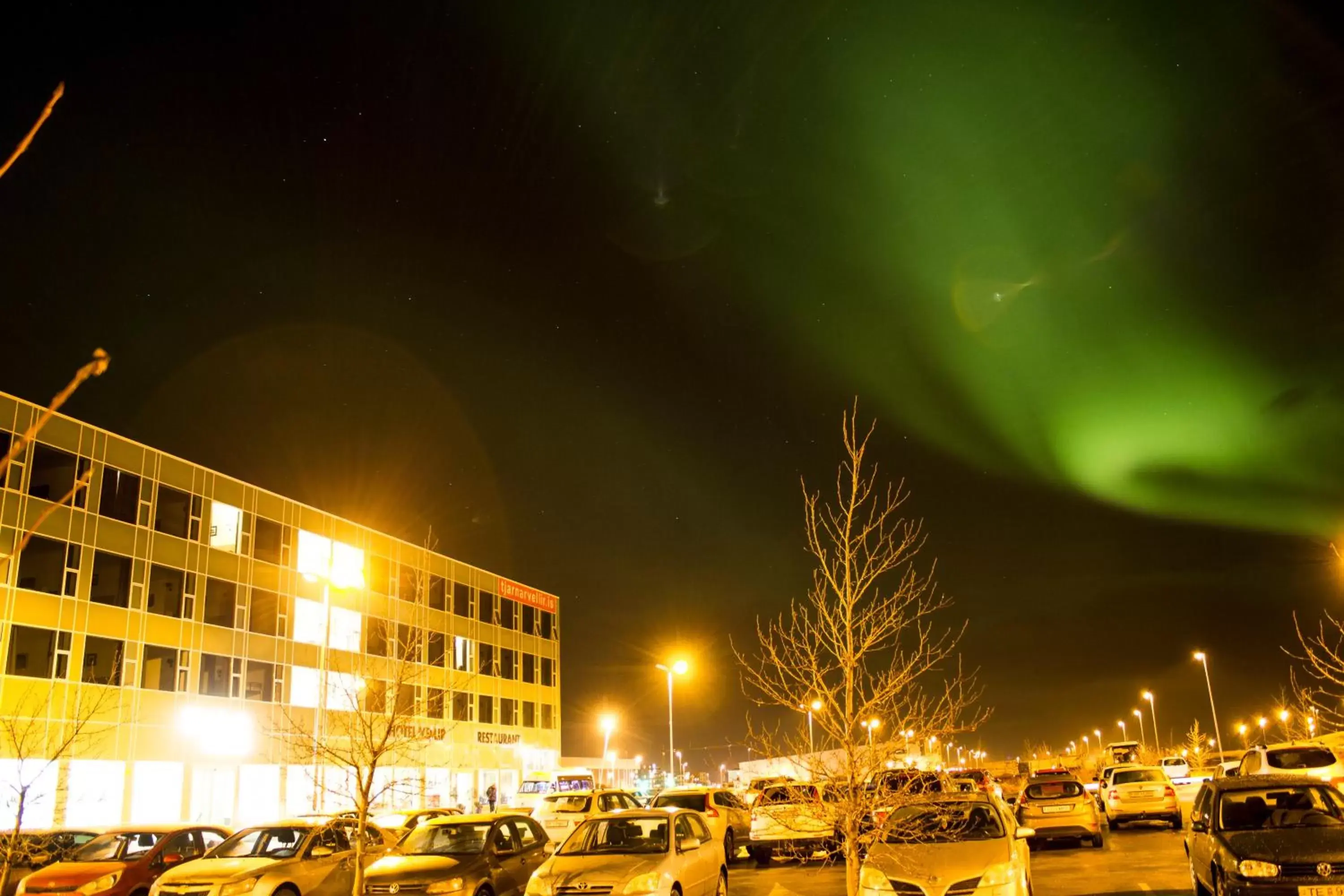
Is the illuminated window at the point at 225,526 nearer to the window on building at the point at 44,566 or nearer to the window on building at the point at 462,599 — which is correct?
the window on building at the point at 44,566

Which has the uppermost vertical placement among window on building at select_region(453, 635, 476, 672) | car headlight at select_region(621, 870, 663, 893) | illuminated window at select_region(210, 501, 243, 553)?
illuminated window at select_region(210, 501, 243, 553)

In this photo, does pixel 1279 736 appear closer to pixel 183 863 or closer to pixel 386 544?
pixel 386 544

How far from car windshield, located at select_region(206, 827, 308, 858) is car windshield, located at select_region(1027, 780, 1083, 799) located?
14282 mm

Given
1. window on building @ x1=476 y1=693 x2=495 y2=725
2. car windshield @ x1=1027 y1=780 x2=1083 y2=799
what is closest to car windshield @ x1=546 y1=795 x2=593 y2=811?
car windshield @ x1=1027 y1=780 x2=1083 y2=799

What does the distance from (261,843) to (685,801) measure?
845 centimetres

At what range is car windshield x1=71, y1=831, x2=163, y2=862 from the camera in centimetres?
1658

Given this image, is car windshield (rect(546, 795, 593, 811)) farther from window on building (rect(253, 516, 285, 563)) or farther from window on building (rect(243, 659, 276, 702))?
window on building (rect(253, 516, 285, 563))

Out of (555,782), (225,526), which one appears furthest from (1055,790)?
(225,526)

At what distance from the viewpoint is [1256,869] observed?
10.9 metres

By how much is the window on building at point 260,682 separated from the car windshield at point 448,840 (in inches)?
1096

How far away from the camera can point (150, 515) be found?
3641cm

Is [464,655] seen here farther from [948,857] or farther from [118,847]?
[948,857]

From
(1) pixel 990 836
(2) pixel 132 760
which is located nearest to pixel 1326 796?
(1) pixel 990 836

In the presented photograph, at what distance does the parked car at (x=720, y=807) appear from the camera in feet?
66.9
